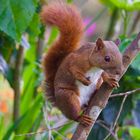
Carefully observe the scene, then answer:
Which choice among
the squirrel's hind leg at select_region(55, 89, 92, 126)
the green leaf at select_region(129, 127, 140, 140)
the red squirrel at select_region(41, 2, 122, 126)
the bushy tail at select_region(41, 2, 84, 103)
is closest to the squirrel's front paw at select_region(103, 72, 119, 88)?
the red squirrel at select_region(41, 2, 122, 126)

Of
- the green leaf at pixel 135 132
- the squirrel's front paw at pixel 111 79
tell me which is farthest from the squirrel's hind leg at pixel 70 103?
the green leaf at pixel 135 132

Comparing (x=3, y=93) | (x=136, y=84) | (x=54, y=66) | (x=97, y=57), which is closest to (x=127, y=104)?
(x=136, y=84)

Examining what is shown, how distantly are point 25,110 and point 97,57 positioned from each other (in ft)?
3.00

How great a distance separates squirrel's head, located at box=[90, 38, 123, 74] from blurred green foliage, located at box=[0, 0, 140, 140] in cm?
18

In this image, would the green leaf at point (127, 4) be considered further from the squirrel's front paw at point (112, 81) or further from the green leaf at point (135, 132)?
the squirrel's front paw at point (112, 81)

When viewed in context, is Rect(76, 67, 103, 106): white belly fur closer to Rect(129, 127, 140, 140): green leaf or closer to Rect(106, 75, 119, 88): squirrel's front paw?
Rect(106, 75, 119, 88): squirrel's front paw

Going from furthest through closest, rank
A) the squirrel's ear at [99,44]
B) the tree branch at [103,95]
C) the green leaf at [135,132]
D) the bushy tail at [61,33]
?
the green leaf at [135,132]
the bushy tail at [61,33]
the squirrel's ear at [99,44]
the tree branch at [103,95]

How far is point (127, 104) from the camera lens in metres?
1.79

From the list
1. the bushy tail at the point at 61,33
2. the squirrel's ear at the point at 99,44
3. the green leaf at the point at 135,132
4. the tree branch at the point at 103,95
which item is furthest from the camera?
the green leaf at the point at 135,132

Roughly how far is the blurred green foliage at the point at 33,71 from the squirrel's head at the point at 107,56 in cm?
18

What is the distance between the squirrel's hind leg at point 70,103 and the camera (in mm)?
1403

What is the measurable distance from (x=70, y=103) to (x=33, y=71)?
743 mm

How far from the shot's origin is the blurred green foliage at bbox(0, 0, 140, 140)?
132 centimetres

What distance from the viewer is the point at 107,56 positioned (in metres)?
1.32
